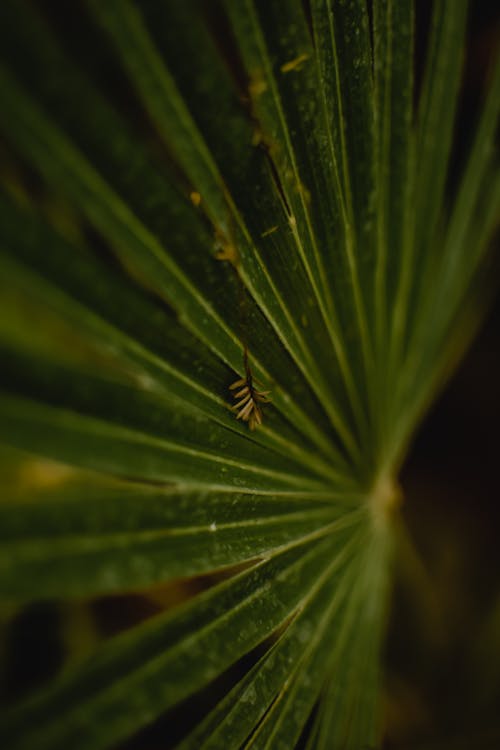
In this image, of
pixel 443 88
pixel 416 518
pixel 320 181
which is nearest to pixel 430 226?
pixel 443 88

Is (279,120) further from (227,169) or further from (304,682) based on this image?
(304,682)

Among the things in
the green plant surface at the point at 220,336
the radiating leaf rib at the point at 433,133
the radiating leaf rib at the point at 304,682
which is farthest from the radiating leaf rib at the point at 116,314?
the radiating leaf rib at the point at 433,133

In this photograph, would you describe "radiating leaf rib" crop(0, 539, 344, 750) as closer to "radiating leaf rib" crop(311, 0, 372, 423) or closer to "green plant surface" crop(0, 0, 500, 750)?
"green plant surface" crop(0, 0, 500, 750)

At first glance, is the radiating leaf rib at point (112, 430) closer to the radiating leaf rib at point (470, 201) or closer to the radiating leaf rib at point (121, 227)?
the radiating leaf rib at point (121, 227)

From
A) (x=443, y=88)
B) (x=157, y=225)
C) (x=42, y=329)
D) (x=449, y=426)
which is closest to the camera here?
(x=157, y=225)

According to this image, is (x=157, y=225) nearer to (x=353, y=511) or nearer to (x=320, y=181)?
(x=320, y=181)

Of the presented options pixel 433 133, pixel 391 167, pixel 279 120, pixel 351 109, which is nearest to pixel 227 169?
pixel 279 120
